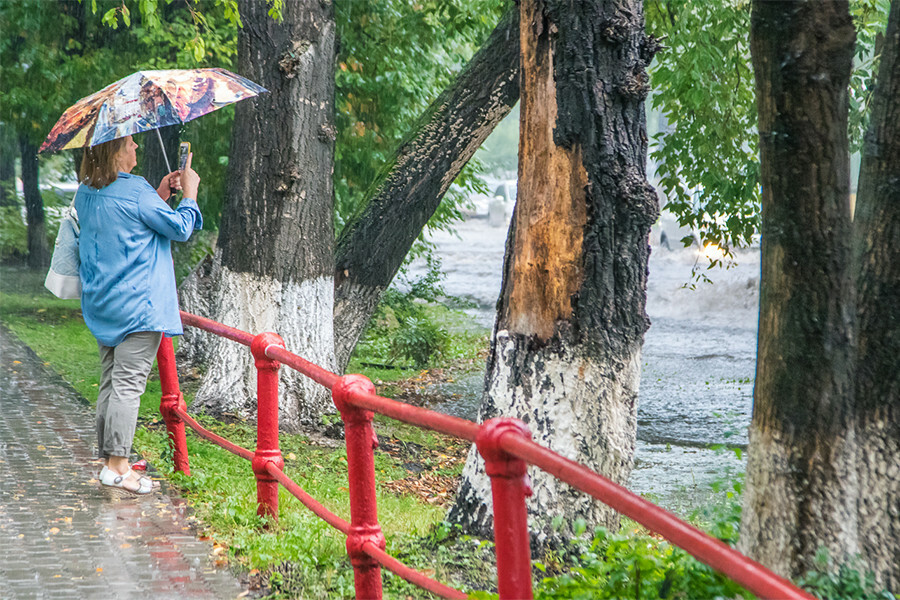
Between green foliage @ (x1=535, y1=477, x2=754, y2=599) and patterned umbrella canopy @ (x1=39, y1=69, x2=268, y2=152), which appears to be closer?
green foliage @ (x1=535, y1=477, x2=754, y2=599)

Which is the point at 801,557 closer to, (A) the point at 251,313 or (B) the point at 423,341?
(A) the point at 251,313

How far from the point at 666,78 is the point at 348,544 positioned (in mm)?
6186

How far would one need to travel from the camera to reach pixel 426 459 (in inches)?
318

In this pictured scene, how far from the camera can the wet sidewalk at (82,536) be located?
3.94 metres

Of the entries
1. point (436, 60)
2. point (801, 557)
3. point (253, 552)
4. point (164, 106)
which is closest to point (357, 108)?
point (436, 60)

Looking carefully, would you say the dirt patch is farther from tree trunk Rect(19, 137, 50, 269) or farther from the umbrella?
tree trunk Rect(19, 137, 50, 269)

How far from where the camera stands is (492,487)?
96.0 inches

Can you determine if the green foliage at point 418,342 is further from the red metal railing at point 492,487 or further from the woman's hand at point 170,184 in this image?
the red metal railing at point 492,487

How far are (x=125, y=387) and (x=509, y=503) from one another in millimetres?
3252

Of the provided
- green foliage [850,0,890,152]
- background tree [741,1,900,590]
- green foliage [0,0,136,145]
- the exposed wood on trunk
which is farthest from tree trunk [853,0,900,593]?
green foliage [0,0,136,145]

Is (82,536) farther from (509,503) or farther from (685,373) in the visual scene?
(685,373)

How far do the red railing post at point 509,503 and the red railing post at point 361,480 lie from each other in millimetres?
943

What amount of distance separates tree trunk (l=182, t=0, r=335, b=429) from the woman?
249cm

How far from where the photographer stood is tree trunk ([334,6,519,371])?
7949mm
